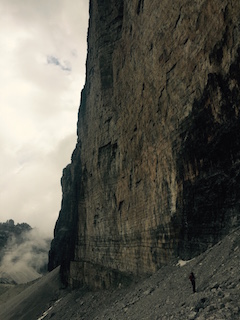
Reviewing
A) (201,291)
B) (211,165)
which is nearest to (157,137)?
(211,165)

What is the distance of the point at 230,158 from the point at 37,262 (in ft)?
383

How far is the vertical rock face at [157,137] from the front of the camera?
12.6 meters

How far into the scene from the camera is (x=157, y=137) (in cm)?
1864

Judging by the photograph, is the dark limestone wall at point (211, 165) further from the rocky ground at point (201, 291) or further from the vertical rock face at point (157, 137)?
the rocky ground at point (201, 291)

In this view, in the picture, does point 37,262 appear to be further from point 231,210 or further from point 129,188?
point 231,210

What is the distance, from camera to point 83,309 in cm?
2461

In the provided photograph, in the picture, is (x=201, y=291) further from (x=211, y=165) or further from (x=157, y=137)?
(x=157, y=137)

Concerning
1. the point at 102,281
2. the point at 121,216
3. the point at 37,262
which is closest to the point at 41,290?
the point at 102,281

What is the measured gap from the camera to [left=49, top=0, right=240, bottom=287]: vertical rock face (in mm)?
12609

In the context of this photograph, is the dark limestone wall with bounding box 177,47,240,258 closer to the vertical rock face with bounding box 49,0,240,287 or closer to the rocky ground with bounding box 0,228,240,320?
the vertical rock face with bounding box 49,0,240,287

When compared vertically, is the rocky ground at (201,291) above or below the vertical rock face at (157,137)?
below

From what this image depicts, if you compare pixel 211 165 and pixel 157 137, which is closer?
pixel 211 165

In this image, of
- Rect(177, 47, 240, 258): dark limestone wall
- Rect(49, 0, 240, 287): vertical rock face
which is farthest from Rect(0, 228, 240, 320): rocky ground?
Rect(49, 0, 240, 287): vertical rock face

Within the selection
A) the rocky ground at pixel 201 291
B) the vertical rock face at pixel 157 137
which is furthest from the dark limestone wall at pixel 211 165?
the rocky ground at pixel 201 291
